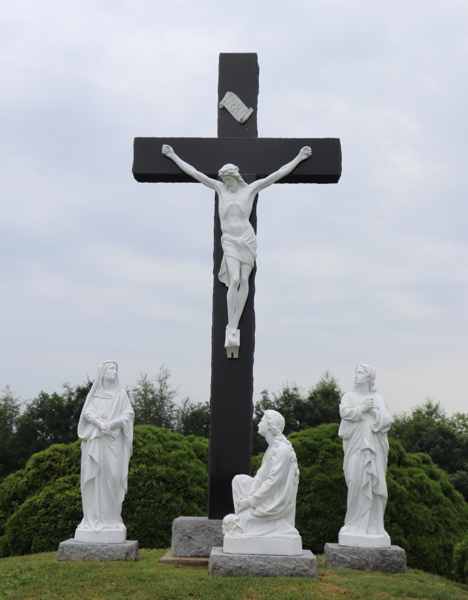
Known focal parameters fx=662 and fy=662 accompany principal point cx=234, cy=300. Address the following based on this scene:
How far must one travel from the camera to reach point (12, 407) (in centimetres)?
2414

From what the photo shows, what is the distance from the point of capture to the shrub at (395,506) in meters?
10.3

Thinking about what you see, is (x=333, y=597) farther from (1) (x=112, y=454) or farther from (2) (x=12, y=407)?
(2) (x=12, y=407)

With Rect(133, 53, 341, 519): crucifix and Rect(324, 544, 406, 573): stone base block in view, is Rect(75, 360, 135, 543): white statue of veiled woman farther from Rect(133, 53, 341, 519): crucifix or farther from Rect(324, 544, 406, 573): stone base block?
Rect(324, 544, 406, 573): stone base block

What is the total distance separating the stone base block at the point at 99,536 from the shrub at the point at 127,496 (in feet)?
12.1

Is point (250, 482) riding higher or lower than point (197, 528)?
higher

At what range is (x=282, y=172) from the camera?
25.0ft

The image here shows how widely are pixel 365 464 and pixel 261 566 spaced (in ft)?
6.67

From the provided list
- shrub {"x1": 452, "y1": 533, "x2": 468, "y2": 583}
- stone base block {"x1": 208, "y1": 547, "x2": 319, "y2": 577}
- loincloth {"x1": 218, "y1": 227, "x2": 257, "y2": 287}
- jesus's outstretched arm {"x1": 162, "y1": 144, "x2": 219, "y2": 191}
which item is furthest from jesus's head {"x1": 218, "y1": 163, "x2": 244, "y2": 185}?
shrub {"x1": 452, "y1": 533, "x2": 468, "y2": 583}

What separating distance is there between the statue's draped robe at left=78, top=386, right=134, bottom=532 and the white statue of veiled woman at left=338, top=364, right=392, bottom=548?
97.5 inches

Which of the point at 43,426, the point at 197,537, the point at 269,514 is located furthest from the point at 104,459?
the point at 43,426

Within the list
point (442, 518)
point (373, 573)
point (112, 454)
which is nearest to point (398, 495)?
point (442, 518)

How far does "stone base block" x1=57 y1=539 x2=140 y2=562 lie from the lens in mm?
6852

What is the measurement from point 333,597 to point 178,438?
7.08 m

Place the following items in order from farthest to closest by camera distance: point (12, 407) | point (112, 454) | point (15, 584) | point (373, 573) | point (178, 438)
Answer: point (12, 407), point (178, 438), point (112, 454), point (373, 573), point (15, 584)
